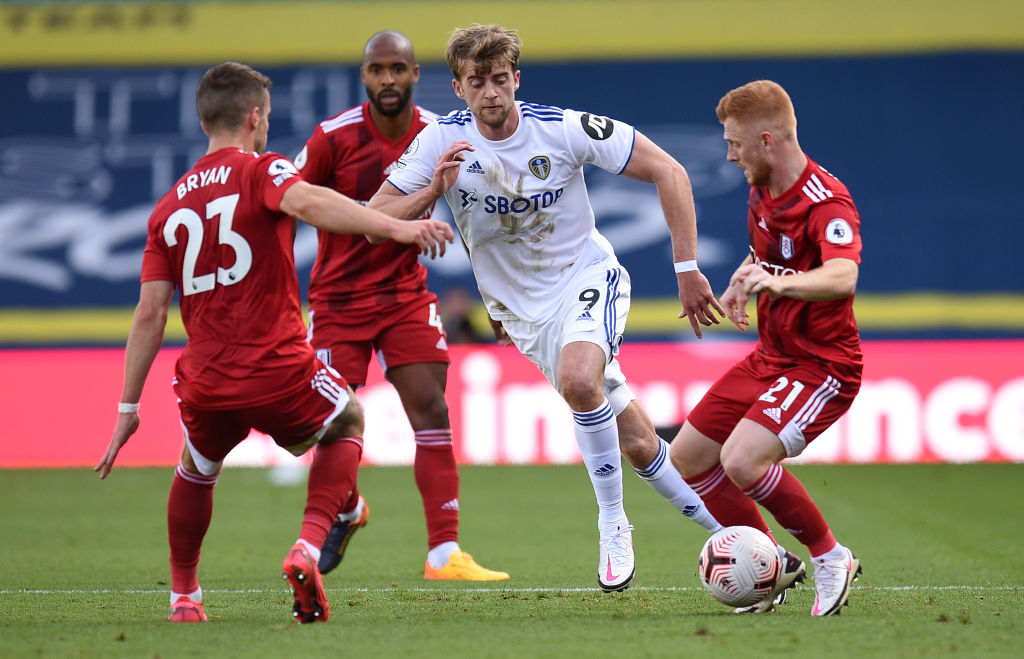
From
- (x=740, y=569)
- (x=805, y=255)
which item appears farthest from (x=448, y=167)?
(x=740, y=569)

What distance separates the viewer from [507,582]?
6254 millimetres

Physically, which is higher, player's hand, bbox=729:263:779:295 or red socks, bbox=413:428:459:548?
player's hand, bbox=729:263:779:295

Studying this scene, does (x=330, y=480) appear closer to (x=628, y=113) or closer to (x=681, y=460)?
(x=681, y=460)

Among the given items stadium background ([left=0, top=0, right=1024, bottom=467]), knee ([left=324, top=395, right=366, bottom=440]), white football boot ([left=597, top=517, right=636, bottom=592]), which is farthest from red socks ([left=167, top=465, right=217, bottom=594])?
stadium background ([left=0, top=0, right=1024, bottom=467])

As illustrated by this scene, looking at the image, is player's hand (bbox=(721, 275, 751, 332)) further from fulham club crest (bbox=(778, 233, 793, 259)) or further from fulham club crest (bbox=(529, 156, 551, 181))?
fulham club crest (bbox=(529, 156, 551, 181))

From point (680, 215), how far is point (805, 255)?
590 mm

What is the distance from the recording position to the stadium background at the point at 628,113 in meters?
16.9

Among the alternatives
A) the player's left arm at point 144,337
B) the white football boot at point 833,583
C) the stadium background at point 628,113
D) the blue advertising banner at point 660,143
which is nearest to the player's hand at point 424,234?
the player's left arm at point 144,337

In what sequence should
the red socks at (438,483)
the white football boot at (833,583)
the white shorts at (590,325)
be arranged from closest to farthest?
the white football boot at (833,583) → the white shorts at (590,325) → the red socks at (438,483)

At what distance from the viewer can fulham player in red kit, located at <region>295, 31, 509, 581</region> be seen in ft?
21.8

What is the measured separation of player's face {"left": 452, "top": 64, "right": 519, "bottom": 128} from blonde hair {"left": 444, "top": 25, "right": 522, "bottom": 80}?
21 millimetres

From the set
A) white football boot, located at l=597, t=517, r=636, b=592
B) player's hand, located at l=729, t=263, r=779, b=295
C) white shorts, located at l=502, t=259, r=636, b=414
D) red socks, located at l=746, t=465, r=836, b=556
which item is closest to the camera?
player's hand, located at l=729, t=263, r=779, b=295

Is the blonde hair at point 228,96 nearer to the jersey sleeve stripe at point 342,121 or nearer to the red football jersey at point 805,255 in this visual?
the jersey sleeve stripe at point 342,121

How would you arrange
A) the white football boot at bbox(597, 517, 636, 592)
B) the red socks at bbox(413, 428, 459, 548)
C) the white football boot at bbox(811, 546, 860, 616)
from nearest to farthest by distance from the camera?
the white football boot at bbox(811, 546, 860, 616), the white football boot at bbox(597, 517, 636, 592), the red socks at bbox(413, 428, 459, 548)
